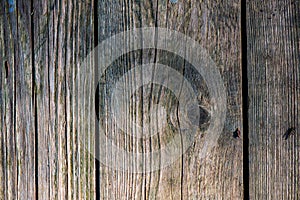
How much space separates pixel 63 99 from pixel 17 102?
0.62 feet

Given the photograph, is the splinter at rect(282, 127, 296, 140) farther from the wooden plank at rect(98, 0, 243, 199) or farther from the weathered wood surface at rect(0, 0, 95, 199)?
the weathered wood surface at rect(0, 0, 95, 199)

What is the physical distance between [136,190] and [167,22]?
26.6 inches

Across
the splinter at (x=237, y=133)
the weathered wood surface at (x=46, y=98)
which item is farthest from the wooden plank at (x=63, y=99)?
the splinter at (x=237, y=133)

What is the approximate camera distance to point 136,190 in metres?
1.46

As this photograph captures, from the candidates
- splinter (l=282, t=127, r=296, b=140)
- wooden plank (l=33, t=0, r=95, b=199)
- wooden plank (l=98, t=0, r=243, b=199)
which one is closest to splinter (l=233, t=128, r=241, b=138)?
wooden plank (l=98, t=0, r=243, b=199)

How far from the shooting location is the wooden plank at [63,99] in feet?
4.73

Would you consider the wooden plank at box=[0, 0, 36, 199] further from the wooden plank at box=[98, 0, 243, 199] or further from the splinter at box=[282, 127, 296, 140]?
the splinter at box=[282, 127, 296, 140]

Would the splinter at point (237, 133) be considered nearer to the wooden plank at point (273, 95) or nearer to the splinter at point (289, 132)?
the wooden plank at point (273, 95)

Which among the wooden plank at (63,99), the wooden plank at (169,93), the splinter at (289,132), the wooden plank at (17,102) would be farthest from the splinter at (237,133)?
the wooden plank at (17,102)

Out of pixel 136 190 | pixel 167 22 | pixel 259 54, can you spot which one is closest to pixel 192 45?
pixel 167 22

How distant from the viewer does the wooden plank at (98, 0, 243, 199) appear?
56.1 inches

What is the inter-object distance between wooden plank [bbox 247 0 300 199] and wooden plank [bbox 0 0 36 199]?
2.87ft

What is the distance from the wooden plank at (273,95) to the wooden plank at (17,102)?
87 centimetres

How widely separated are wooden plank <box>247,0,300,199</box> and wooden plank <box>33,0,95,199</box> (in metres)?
0.64
